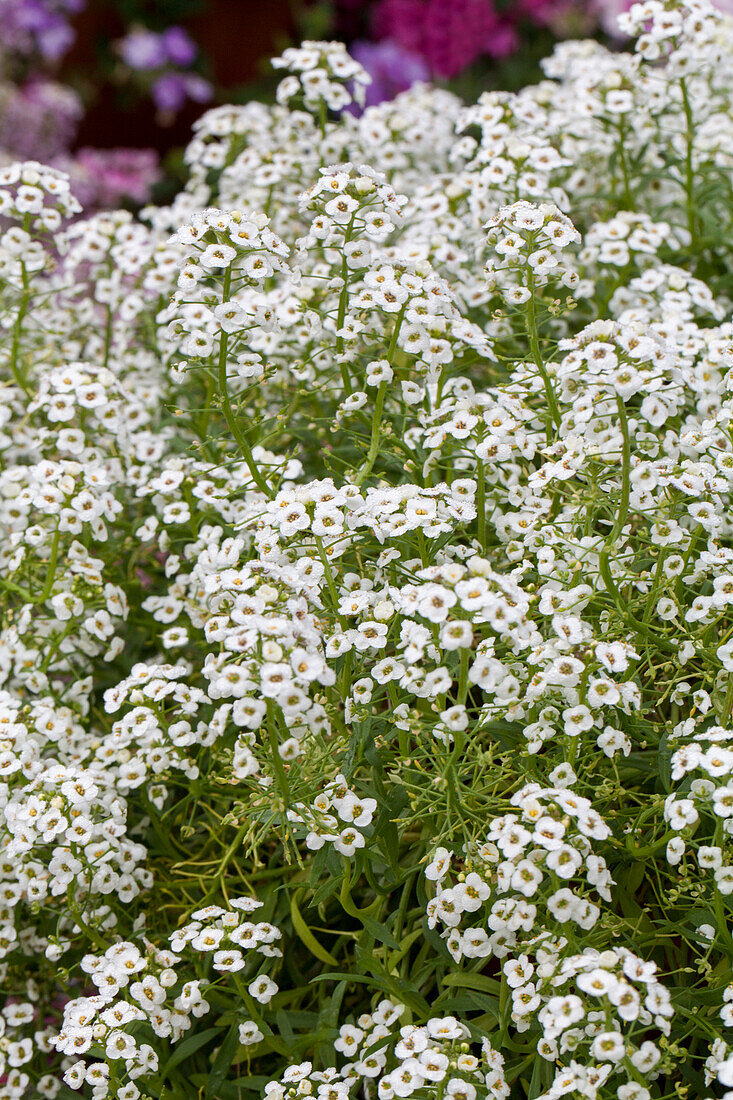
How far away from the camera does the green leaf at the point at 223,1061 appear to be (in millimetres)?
1454

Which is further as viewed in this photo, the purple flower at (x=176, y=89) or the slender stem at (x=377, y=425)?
the purple flower at (x=176, y=89)

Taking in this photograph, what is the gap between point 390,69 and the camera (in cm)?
471

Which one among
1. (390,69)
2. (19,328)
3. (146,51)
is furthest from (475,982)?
(146,51)

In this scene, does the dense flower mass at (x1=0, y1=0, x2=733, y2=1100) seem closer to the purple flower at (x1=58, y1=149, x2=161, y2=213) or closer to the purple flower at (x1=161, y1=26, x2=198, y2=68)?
the purple flower at (x1=58, y1=149, x2=161, y2=213)

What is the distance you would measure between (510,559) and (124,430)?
0.69 meters

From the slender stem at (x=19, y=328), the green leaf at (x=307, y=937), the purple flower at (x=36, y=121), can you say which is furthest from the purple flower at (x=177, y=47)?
the green leaf at (x=307, y=937)

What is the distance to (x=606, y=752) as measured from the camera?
1.32 m

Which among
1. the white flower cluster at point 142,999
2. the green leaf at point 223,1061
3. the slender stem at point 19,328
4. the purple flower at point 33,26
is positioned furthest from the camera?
the purple flower at point 33,26

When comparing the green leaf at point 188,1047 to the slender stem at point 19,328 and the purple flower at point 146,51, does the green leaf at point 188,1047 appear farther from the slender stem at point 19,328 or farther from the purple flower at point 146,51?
the purple flower at point 146,51

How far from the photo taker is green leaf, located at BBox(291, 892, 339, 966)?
1.47 metres

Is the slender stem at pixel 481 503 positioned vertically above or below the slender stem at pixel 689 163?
below

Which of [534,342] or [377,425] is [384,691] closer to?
[377,425]

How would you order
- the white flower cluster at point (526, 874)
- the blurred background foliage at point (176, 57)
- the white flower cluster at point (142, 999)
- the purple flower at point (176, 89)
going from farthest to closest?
the purple flower at point (176, 89) < the blurred background foliage at point (176, 57) < the white flower cluster at point (142, 999) < the white flower cluster at point (526, 874)

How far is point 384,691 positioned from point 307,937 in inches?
13.3
